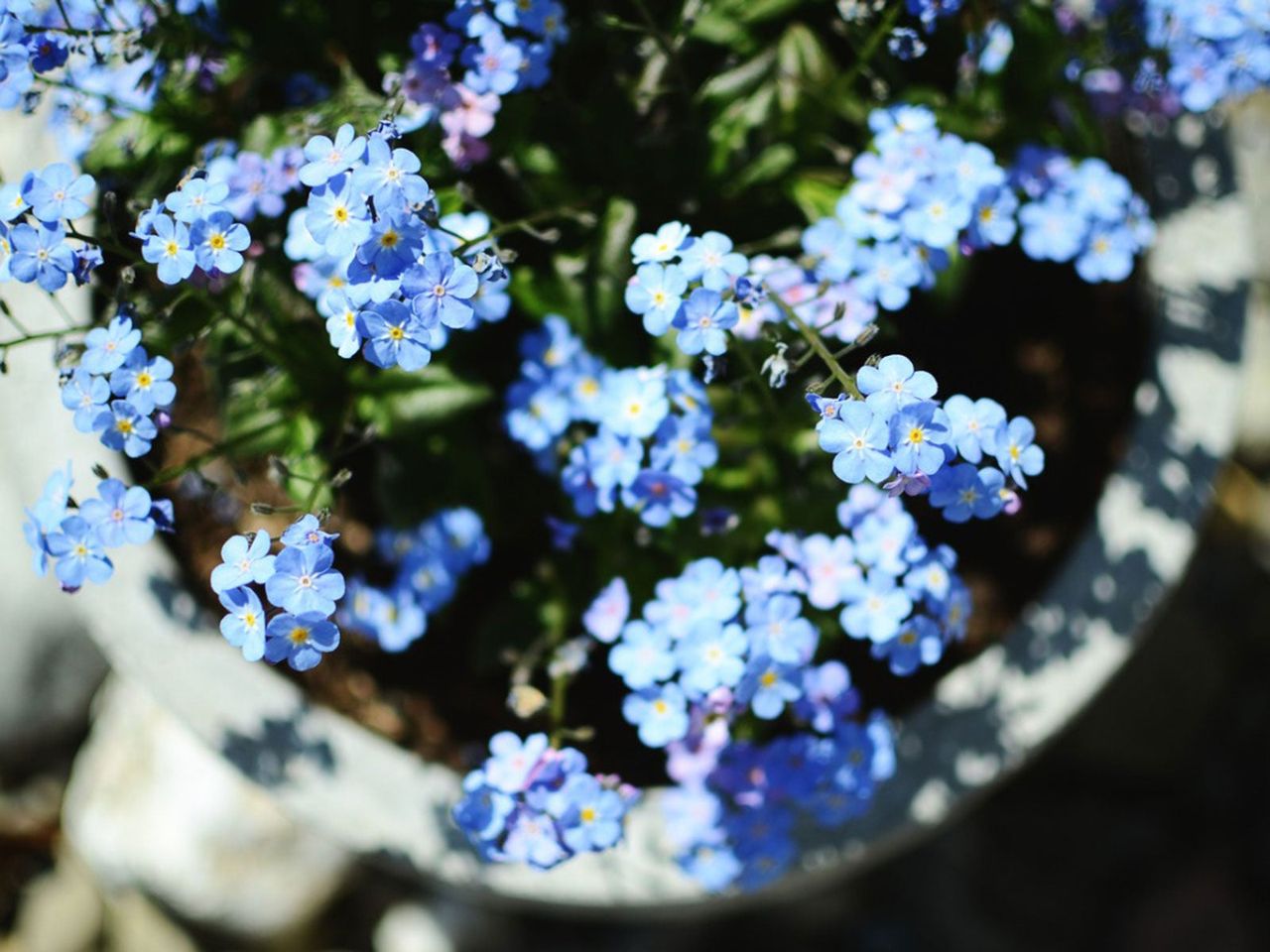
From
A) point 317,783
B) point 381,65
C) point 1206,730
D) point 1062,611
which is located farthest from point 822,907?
point 381,65

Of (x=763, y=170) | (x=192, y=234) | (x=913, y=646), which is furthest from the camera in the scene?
(x=763, y=170)

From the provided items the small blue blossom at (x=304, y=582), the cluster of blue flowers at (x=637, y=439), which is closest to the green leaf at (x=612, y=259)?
the cluster of blue flowers at (x=637, y=439)

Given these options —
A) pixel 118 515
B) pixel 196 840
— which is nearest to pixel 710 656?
pixel 118 515

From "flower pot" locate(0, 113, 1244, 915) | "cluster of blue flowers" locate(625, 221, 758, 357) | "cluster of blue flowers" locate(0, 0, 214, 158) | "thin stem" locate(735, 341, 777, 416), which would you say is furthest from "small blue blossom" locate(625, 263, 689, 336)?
"flower pot" locate(0, 113, 1244, 915)

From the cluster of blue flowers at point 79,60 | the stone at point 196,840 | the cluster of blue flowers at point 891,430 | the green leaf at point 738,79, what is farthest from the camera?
the stone at point 196,840

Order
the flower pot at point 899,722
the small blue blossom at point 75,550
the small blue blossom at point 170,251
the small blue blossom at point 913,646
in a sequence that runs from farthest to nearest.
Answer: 1. the flower pot at point 899,722
2. the small blue blossom at point 913,646
3. the small blue blossom at point 75,550
4. the small blue blossom at point 170,251

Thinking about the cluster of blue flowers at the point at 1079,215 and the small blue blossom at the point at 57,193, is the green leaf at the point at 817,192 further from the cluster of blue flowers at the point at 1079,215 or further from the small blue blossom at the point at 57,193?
the small blue blossom at the point at 57,193

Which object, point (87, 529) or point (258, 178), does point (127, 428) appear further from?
point (258, 178)
